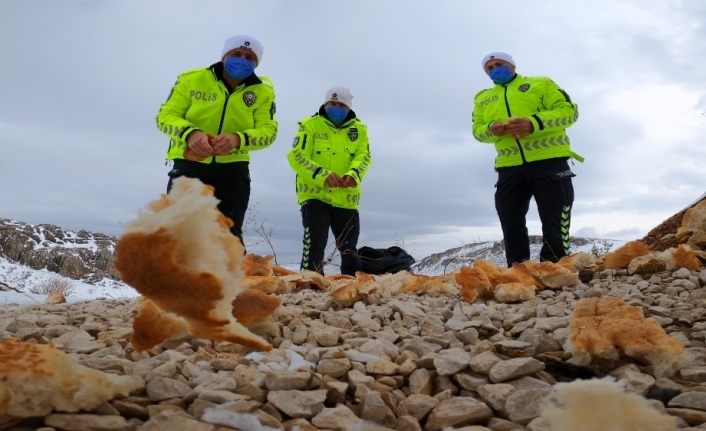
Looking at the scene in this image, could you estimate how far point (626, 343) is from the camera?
163 centimetres

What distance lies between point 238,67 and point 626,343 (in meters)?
3.95

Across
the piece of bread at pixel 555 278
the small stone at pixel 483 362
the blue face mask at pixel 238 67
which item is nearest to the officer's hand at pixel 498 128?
the piece of bread at pixel 555 278

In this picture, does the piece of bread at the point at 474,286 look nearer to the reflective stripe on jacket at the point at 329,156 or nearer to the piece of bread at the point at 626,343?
the piece of bread at the point at 626,343

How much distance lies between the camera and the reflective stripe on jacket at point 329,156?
19.6ft

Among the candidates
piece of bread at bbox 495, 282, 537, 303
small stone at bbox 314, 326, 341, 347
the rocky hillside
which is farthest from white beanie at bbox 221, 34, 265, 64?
the rocky hillside

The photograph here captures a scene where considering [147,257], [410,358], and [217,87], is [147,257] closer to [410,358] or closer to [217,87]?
[410,358]

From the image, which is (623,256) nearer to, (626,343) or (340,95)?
(626,343)

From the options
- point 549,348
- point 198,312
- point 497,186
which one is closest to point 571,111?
point 497,186

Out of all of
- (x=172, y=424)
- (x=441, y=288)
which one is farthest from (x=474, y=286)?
(x=172, y=424)

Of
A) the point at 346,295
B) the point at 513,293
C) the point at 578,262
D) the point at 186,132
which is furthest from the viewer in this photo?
the point at 186,132

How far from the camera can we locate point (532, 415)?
50.5 inches

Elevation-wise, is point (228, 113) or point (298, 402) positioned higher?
point (228, 113)

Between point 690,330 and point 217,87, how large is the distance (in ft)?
12.8

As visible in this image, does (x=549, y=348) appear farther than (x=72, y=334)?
No
